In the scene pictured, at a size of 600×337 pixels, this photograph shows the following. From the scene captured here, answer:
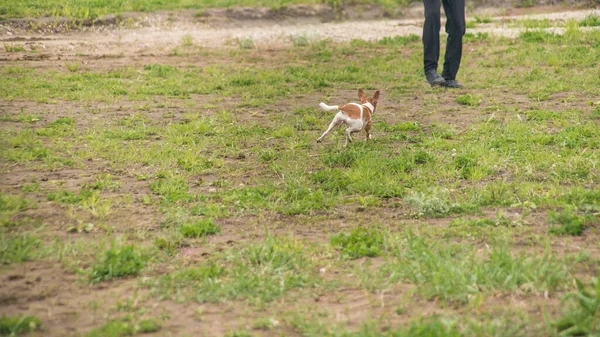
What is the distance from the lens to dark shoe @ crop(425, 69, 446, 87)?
11.5m

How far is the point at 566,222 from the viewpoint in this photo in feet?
17.8

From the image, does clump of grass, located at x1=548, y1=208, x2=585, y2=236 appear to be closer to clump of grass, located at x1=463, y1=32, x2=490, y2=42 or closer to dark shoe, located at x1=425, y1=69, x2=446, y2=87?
dark shoe, located at x1=425, y1=69, x2=446, y2=87

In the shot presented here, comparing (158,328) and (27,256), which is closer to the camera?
(158,328)

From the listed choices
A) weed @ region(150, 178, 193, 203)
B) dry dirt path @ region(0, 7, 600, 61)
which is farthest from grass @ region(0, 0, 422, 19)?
weed @ region(150, 178, 193, 203)

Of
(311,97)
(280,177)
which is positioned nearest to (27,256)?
(280,177)

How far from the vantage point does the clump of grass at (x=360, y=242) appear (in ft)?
16.7

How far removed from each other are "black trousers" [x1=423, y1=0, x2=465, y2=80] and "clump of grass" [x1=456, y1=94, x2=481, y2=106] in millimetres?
1293

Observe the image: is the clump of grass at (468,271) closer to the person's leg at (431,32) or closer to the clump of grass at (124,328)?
the clump of grass at (124,328)

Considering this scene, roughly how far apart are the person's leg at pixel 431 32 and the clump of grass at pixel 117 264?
24.4ft

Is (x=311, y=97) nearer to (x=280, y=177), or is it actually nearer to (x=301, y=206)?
(x=280, y=177)

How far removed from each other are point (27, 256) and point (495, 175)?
4.13m

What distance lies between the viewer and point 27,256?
495 cm

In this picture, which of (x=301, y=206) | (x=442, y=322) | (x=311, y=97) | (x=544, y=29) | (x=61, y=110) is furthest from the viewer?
(x=544, y=29)

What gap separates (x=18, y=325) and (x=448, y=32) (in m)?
8.76
